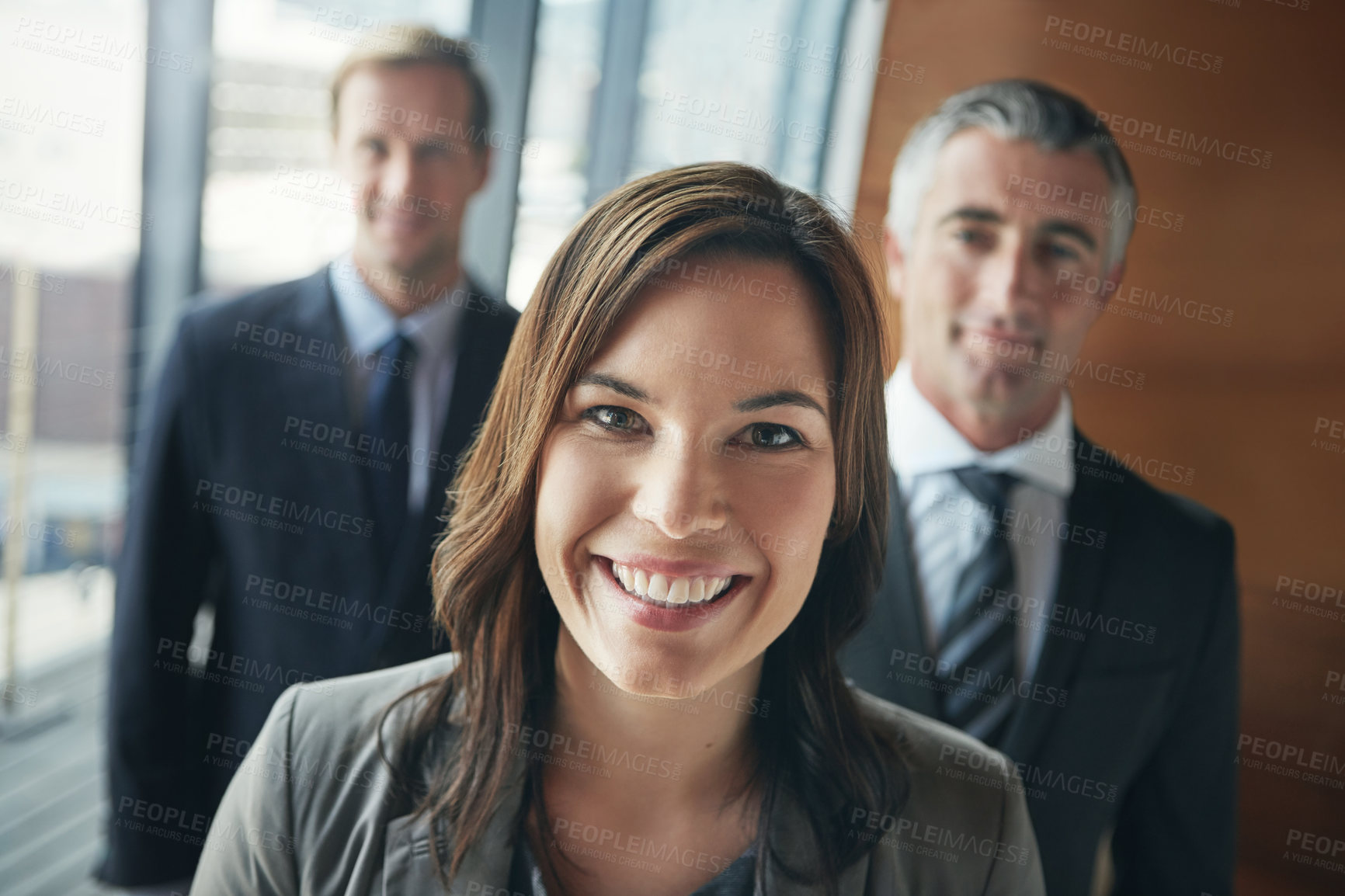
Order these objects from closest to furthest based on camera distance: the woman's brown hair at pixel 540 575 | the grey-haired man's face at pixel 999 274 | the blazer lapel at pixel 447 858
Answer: the woman's brown hair at pixel 540 575, the blazer lapel at pixel 447 858, the grey-haired man's face at pixel 999 274

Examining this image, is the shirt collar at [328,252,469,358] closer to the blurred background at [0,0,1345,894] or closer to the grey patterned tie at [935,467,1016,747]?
the blurred background at [0,0,1345,894]

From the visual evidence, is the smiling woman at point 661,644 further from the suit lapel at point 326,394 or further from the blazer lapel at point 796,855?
the suit lapel at point 326,394

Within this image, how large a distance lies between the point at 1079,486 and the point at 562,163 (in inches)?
49.6

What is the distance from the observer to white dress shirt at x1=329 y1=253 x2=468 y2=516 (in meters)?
1.81

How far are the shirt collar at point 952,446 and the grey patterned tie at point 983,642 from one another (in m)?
0.04

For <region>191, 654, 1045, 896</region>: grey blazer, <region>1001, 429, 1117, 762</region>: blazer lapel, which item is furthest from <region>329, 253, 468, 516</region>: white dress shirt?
<region>1001, 429, 1117, 762</region>: blazer lapel

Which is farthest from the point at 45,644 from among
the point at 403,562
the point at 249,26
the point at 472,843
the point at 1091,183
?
the point at 1091,183

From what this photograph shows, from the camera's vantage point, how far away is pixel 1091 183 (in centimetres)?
178

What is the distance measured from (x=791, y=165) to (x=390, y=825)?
1490 mm

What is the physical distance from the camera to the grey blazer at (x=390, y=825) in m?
1.51

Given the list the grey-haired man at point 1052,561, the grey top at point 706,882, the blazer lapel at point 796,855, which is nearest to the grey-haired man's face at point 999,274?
the grey-haired man at point 1052,561

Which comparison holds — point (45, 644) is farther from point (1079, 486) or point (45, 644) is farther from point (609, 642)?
point (1079, 486)

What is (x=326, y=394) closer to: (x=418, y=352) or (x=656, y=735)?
(x=418, y=352)

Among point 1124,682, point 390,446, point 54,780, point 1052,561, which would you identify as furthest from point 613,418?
point 54,780
